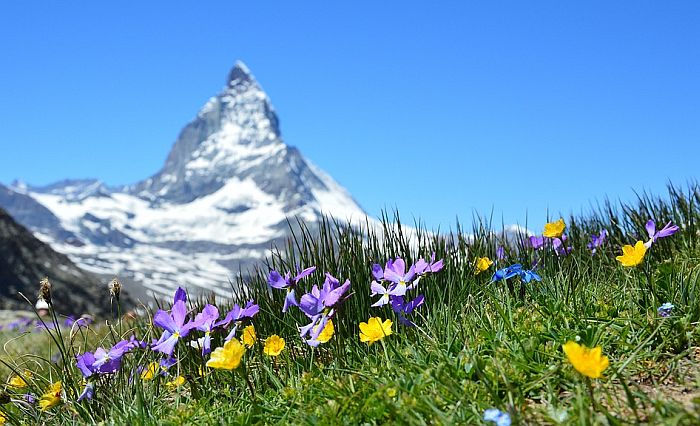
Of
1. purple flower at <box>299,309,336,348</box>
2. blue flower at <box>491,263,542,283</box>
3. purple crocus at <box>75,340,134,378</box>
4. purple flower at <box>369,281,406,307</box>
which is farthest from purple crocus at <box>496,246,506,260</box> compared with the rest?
purple crocus at <box>75,340,134,378</box>

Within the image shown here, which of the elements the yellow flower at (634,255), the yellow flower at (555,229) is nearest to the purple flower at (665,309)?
the yellow flower at (634,255)

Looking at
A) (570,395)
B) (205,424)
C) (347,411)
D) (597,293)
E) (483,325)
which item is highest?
(597,293)

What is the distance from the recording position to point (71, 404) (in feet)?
12.7

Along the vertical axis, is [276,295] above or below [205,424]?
above

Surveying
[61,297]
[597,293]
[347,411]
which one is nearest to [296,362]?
[347,411]

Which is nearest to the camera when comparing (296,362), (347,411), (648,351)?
(347,411)

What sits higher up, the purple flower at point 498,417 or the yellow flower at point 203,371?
the purple flower at point 498,417

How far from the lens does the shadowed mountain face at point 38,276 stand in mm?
24053

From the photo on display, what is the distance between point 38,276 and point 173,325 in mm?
27763

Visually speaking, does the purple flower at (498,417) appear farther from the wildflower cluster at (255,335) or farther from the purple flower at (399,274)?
the purple flower at (399,274)

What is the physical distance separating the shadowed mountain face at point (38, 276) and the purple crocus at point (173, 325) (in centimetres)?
2011

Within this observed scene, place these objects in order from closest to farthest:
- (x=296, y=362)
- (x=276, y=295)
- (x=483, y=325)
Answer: (x=483, y=325) → (x=296, y=362) → (x=276, y=295)

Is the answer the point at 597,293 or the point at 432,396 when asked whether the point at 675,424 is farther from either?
the point at 597,293

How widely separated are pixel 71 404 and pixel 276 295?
5.50 feet
